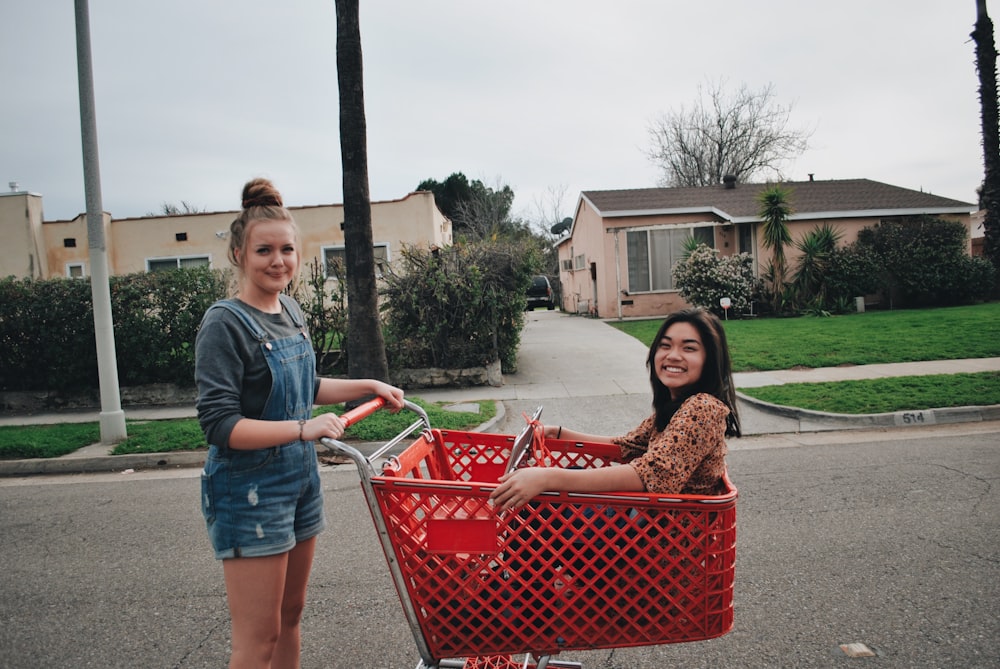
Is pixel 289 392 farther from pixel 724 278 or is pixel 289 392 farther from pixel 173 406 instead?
pixel 724 278

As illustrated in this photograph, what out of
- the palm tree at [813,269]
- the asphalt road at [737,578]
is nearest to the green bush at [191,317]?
the asphalt road at [737,578]

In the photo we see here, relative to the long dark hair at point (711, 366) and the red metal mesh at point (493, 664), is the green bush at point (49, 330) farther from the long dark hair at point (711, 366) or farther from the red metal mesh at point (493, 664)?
the long dark hair at point (711, 366)

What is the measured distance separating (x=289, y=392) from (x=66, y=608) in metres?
2.74

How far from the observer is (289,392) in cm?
218

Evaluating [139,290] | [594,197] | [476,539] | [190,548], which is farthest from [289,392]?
[594,197]

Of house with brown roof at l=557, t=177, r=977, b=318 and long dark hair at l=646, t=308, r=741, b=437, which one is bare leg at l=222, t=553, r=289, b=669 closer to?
long dark hair at l=646, t=308, r=741, b=437

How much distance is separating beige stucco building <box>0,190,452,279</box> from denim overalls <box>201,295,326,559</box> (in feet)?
64.1

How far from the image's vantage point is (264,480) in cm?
209

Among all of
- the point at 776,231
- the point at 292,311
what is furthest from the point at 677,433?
the point at 776,231

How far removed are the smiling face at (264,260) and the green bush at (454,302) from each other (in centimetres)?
841

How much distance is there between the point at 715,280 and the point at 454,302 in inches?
419

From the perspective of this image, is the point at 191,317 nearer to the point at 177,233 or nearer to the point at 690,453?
the point at 690,453

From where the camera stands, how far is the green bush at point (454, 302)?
10.8 meters

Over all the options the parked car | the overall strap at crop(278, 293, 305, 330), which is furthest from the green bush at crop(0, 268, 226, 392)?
the parked car
